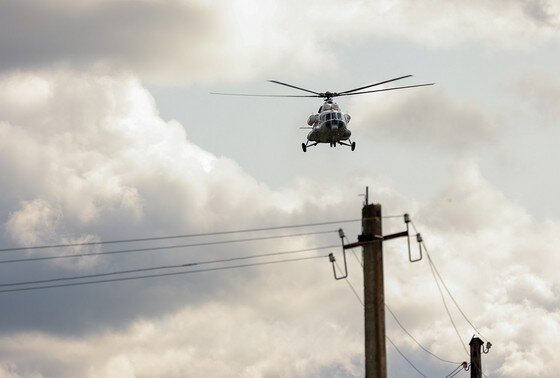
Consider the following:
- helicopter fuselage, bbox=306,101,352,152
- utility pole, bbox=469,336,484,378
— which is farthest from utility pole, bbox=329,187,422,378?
helicopter fuselage, bbox=306,101,352,152

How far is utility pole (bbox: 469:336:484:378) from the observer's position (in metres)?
51.8

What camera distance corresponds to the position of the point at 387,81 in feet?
269

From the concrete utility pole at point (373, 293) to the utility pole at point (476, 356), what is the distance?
21048 mm

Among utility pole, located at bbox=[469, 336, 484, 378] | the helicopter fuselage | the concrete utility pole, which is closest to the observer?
the concrete utility pole

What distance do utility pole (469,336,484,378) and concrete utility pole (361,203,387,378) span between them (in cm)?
2105

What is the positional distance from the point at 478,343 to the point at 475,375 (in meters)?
1.48

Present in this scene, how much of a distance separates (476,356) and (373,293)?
2149 cm

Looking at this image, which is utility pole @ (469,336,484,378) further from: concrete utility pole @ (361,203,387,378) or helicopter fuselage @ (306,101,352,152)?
helicopter fuselage @ (306,101,352,152)

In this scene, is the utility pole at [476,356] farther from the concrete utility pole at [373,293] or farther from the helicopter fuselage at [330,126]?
the helicopter fuselage at [330,126]

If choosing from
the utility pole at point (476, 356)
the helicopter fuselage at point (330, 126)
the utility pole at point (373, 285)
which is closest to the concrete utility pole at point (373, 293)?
the utility pole at point (373, 285)

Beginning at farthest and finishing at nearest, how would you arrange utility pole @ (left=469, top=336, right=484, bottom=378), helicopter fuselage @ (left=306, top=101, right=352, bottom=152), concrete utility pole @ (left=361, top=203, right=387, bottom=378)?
helicopter fuselage @ (left=306, top=101, right=352, bottom=152) → utility pole @ (left=469, top=336, right=484, bottom=378) → concrete utility pole @ (left=361, top=203, right=387, bottom=378)

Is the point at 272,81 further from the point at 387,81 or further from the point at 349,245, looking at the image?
the point at 349,245

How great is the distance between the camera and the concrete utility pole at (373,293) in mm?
31422

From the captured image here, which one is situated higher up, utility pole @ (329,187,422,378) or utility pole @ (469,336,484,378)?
utility pole @ (469,336,484,378)
